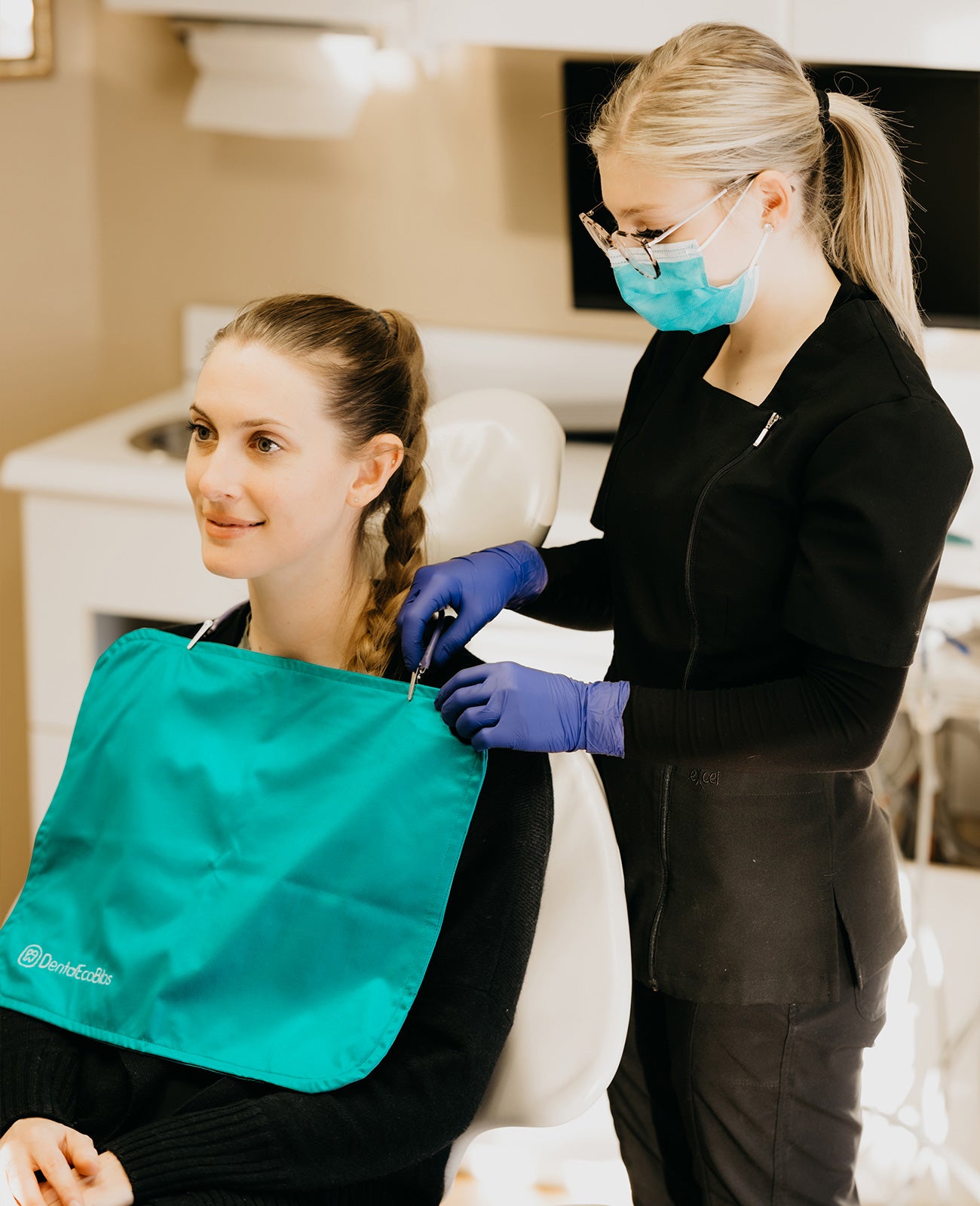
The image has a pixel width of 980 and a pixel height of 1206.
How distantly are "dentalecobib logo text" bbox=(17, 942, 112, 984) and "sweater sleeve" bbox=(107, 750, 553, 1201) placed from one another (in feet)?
0.56

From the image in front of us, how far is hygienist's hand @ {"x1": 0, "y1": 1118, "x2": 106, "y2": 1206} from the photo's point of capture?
3.52 feet

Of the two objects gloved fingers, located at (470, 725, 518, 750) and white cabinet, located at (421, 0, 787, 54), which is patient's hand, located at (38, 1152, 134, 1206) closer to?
gloved fingers, located at (470, 725, 518, 750)

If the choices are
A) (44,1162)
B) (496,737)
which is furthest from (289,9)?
(44,1162)

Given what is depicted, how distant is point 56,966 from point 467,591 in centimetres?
51

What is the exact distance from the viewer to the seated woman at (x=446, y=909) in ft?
3.61

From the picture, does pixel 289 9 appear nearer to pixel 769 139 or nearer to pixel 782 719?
pixel 769 139

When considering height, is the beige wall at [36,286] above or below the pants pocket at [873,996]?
above

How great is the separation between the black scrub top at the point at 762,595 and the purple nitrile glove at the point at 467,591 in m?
0.06

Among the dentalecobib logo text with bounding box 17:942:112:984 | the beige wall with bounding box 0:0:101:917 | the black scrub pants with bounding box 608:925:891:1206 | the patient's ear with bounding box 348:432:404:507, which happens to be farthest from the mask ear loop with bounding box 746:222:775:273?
the beige wall with bounding box 0:0:101:917

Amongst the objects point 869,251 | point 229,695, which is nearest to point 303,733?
Answer: point 229,695

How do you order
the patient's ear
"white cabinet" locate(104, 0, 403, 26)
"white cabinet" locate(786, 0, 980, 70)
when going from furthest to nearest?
"white cabinet" locate(104, 0, 403, 26)
"white cabinet" locate(786, 0, 980, 70)
the patient's ear

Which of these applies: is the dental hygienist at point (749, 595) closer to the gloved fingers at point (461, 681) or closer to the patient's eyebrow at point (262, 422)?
the gloved fingers at point (461, 681)

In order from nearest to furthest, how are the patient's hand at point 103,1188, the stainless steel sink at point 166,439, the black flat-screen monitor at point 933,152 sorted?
the patient's hand at point 103,1188 → the black flat-screen monitor at point 933,152 → the stainless steel sink at point 166,439

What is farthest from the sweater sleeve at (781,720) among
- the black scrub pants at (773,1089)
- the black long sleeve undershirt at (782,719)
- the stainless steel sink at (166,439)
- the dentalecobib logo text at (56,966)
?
the stainless steel sink at (166,439)
